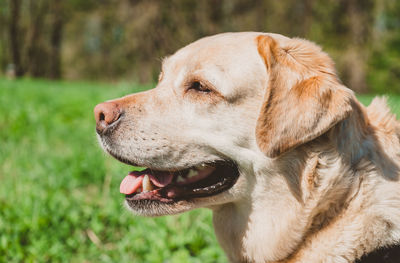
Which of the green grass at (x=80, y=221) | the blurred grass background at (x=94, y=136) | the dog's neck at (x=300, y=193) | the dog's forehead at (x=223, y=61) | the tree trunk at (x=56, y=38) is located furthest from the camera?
the tree trunk at (x=56, y=38)

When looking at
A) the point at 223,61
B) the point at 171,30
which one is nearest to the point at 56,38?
the point at 171,30

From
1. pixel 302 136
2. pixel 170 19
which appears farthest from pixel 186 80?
pixel 170 19

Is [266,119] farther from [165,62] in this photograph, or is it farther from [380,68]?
[380,68]

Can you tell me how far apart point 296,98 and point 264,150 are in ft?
1.06

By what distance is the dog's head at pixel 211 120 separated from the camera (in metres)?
2.47

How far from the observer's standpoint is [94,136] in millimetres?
4445

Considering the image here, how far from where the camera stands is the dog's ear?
7.43 ft

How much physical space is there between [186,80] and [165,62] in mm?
465

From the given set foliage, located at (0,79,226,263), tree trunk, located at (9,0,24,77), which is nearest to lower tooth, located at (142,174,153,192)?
foliage, located at (0,79,226,263)

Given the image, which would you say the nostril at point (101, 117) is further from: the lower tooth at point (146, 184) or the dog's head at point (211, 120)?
the lower tooth at point (146, 184)

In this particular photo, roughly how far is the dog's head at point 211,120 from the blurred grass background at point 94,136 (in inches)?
34.4

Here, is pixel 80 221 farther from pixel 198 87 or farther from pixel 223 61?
pixel 223 61

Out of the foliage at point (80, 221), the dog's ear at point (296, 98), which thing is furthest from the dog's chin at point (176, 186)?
the foliage at point (80, 221)

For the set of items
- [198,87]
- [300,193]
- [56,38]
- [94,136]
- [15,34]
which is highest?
[198,87]
